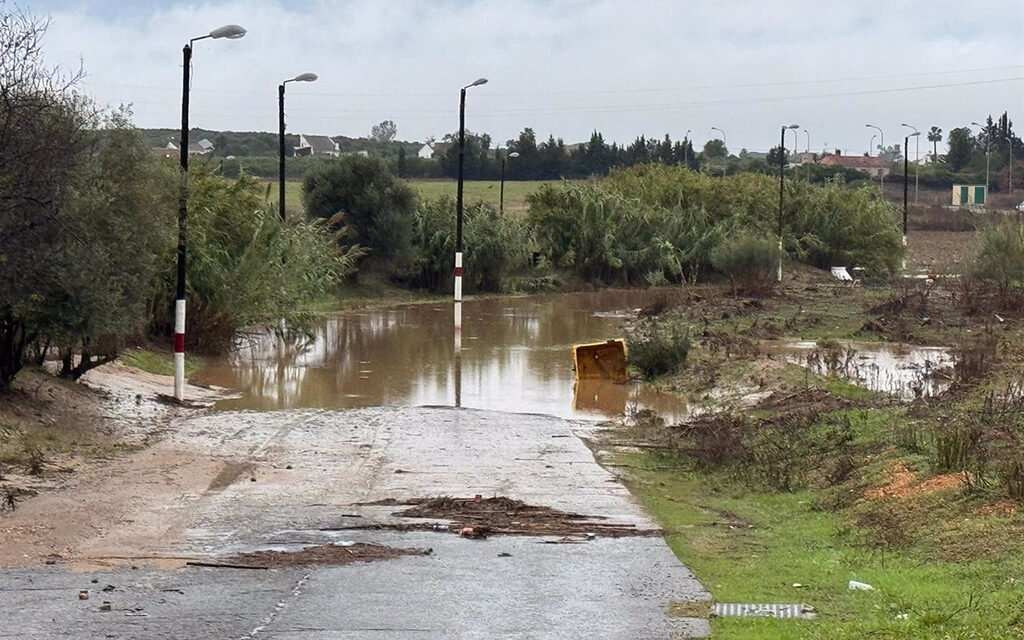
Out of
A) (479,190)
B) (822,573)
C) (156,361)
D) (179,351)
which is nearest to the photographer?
(822,573)

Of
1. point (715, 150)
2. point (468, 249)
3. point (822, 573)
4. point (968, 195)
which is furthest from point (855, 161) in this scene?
point (822, 573)

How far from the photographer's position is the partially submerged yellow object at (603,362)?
27859mm

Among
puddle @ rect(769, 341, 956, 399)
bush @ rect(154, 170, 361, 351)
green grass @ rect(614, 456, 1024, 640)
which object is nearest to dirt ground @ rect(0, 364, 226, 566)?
bush @ rect(154, 170, 361, 351)

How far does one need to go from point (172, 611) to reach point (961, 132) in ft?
512

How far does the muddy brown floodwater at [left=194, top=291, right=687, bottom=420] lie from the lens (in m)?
24.5

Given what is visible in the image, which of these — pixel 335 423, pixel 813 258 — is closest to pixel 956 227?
pixel 813 258

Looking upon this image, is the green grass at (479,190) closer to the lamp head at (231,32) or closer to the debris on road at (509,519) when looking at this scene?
the lamp head at (231,32)

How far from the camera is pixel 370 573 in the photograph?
10734mm

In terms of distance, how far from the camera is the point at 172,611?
9.20 meters

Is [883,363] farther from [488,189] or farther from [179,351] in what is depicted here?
[488,189]

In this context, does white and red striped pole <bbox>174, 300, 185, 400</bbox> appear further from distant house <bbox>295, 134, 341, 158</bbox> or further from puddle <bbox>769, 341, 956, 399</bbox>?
distant house <bbox>295, 134, 341, 158</bbox>

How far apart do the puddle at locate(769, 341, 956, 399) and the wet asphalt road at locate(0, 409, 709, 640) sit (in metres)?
7.98

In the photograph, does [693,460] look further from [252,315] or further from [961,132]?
[961,132]

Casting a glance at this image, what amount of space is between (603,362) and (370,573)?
17.6 m
